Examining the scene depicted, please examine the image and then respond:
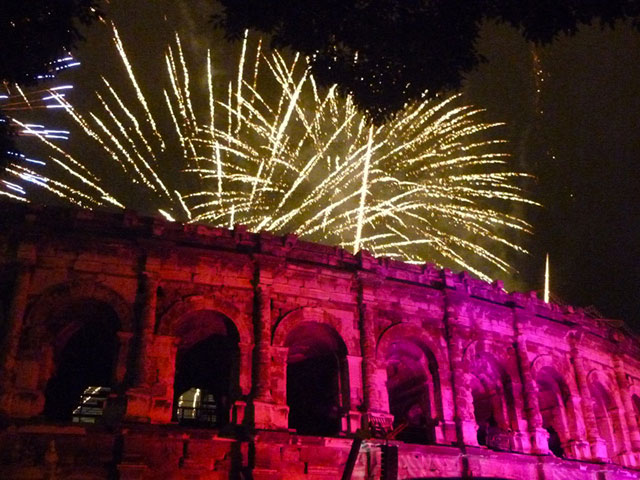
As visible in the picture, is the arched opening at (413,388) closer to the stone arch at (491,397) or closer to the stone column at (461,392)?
the stone column at (461,392)

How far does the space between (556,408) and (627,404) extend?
3.70m

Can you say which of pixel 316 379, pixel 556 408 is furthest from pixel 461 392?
pixel 556 408

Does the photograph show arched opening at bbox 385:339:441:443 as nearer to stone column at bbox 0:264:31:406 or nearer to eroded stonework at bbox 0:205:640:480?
eroded stonework at bbox 0:205:640:480

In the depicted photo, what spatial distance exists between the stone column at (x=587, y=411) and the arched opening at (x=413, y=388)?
5889 millimetres

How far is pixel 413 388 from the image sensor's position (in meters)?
21.6

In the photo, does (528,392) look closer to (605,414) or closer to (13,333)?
(605,414)

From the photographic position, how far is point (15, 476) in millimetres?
14789

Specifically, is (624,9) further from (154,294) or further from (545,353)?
(545,353)

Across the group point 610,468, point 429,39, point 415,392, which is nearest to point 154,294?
point 415,392

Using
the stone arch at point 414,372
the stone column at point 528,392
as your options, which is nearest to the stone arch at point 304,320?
the stone arch at point 414,372

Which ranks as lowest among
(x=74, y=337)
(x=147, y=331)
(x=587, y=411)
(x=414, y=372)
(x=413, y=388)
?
(x=587, y=411)

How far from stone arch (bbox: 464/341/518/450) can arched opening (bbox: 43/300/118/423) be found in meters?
11.5

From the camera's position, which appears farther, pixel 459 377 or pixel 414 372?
pixel 414 372

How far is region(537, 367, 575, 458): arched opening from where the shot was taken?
22.7 meters
